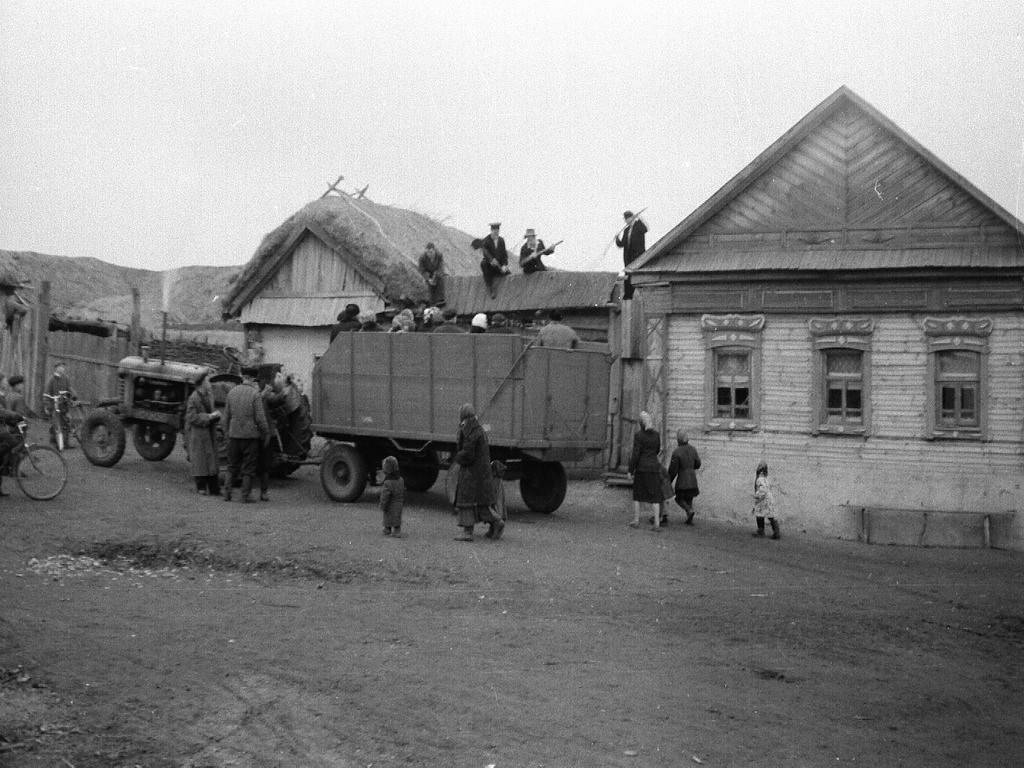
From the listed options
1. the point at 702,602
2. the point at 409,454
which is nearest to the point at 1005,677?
the point at 702,602

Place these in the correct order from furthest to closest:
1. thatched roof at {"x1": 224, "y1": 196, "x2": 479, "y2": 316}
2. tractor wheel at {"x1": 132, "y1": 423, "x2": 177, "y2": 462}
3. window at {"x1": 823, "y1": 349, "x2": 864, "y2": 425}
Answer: thatched roof at {"x1": 224, "y1": 196, "x2": 479, "y2": 316}, window at {"x1": 823, "y1": 349, "x2": 864, "y2": 425}, tractor wheel at {"x1": 132, "y1": 423, "x2": 177, "y2": 462}

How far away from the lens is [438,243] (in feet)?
89.9

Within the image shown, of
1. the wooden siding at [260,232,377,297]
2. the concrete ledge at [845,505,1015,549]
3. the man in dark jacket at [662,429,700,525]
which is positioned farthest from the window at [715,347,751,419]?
the wooden siding at [260,232,377,297]

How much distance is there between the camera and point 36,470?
15344mm

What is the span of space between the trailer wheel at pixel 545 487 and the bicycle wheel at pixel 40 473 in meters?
6.17

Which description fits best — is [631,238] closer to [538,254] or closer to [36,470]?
[538,254]

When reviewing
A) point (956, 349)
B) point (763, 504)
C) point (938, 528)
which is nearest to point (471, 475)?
point (763, 504)

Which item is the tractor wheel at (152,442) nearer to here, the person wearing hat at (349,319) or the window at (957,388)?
the person wearing hat at (349,319)

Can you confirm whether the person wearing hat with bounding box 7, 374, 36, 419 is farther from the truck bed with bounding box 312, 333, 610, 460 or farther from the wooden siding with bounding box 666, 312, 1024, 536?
the wooden siding with bounding box 666, 312, 1024, 536

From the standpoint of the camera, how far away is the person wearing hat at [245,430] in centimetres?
1595

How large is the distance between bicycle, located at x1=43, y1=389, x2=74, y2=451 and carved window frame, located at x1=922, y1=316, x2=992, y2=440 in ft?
45.6

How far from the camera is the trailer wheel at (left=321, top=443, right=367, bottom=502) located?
17.1 m

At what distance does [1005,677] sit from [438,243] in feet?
63.7

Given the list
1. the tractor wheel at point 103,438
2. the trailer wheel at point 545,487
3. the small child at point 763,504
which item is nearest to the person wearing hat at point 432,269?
the trailer wheel at point 545,487
